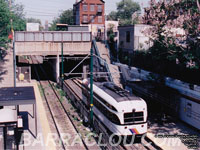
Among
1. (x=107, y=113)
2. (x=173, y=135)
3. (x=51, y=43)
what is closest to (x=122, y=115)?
(x=107, y=113)

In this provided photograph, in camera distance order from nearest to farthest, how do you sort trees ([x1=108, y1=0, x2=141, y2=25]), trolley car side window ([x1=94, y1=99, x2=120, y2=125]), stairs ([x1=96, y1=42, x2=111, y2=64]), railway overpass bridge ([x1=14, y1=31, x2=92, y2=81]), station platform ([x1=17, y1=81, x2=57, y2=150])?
1. trolley car side window ([x1=94, y1=99, x2=120, y2=125])
2. station platform ([x1=17, y1=81, x2=57, y2=150])
3. railway overpass bridge ([x1=14, y1=31, x2=92, y2=81])
4. stairs ([x1=96, y1=42, x2=111, y2=64])
5. trees ([x1=108, y1=0, x2=141, y2=25])

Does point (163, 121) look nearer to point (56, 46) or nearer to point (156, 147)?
point (156, 147)

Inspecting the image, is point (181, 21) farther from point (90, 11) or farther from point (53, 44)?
point (90, 11)

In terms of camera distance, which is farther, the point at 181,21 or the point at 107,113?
the point at 181,21

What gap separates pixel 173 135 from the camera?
1838 centimetres

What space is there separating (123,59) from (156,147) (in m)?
20.2

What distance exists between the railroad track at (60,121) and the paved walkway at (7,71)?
536 centimetres

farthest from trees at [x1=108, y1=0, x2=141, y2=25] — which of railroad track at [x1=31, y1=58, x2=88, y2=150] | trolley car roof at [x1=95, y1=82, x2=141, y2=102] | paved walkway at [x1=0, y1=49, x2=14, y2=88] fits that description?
trolley car roof at [x1=95, y1=82, x2=141, y2=102]

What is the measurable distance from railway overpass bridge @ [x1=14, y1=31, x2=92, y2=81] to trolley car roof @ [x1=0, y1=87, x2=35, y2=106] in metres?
16.0

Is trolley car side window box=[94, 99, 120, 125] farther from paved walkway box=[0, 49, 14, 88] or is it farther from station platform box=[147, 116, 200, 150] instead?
paved walkway box=[0, 49, 14, 88]

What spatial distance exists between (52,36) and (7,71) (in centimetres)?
821

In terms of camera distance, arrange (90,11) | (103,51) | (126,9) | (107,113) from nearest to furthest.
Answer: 1. (107,113)
2. (103,51)
3. (90,11)
4. (126,9)

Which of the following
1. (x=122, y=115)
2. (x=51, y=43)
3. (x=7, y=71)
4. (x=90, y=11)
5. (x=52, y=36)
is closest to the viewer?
(x=122, y=115)

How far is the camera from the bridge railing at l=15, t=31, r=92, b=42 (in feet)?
117
